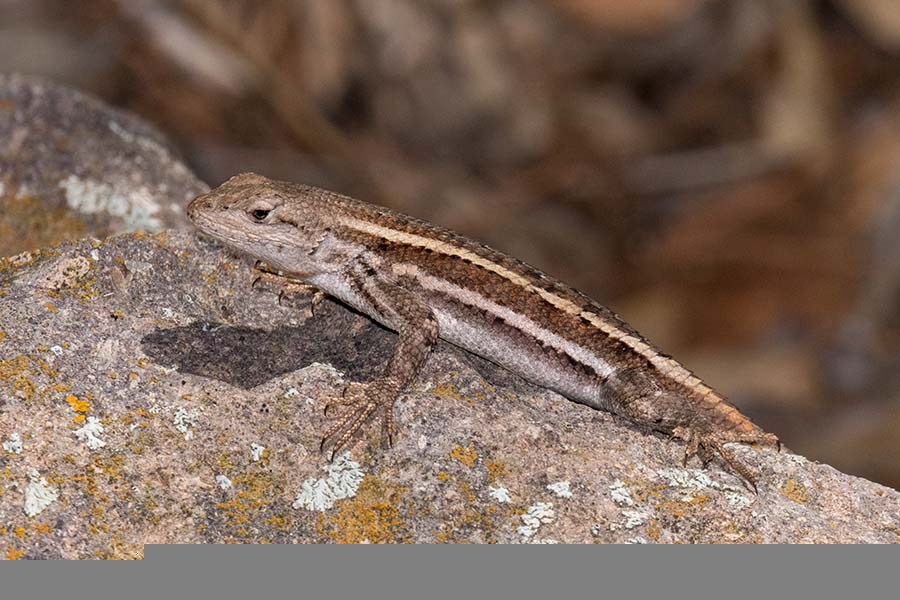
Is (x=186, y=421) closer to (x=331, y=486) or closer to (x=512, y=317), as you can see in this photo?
(x=331, y=486)

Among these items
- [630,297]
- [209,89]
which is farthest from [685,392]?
[209,89]

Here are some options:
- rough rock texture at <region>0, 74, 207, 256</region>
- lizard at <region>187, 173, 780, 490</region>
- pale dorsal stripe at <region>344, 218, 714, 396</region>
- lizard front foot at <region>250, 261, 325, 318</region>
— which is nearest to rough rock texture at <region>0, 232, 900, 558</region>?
lizard at <region>187, 173, 780, 490</region>

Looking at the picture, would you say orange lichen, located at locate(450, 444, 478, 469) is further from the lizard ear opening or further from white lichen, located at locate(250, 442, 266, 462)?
the lizard ear opening

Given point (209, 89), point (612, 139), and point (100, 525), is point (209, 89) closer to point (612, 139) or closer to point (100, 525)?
point (612, 139)

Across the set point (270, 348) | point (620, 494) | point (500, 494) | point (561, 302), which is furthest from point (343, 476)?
point (561, 302)

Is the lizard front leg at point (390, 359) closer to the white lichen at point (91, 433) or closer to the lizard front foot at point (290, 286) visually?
the lizard front foot at point (290, 286)

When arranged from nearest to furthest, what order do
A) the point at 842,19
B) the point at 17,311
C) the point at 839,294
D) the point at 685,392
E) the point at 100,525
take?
the point at 100,525
the point at 17,311
the point at 685,392
the point at 839,294
the point at 842,19
